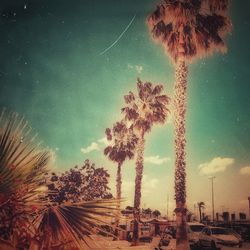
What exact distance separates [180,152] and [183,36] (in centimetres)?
560

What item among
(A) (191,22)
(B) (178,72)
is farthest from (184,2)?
(B) (178,72)

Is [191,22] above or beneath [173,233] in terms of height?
above

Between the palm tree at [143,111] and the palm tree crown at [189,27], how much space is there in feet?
22.7

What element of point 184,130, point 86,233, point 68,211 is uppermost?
point 184,130

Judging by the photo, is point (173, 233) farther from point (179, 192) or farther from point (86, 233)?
point (86, 233)

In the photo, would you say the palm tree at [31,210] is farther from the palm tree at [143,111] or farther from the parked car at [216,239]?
the palm tree at [143,111]

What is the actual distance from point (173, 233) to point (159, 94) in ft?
32.8

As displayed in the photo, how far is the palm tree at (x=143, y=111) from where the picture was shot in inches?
890

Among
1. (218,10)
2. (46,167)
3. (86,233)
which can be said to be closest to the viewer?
(86,233)

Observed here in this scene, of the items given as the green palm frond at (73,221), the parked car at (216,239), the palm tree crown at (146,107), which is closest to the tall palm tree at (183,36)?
the parked car at (216,239)

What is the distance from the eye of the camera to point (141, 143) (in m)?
23.0

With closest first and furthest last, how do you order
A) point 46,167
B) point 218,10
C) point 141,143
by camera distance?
point 46,167 < point 218,10 < point 141,143

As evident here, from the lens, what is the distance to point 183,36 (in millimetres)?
15719

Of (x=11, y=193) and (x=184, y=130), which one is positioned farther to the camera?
(x=184, y=130)
